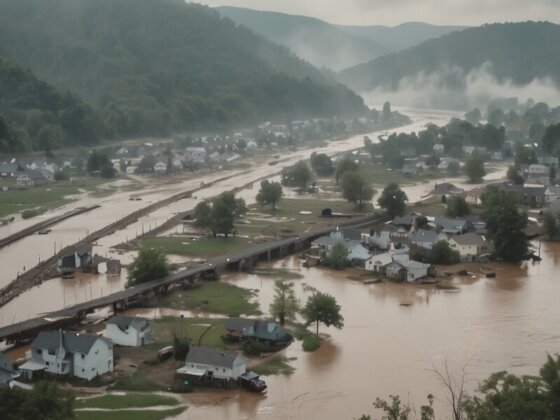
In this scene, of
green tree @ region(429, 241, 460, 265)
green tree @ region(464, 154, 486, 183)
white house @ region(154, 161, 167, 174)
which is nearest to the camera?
green tree @ region(429, 241, 460, 265)

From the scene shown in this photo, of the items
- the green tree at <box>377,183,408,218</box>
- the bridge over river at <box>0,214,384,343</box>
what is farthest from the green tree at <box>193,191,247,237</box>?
the green tree at <box>377,183,408,218</box>

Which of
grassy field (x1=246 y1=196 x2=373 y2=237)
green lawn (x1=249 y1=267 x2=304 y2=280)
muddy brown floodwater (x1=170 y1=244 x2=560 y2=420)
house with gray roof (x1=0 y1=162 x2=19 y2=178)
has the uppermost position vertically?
house with gray roof (x1=0 y1=162 x2=19 y2=178)

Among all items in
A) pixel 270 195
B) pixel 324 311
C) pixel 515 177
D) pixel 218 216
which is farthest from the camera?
pixel 515 177

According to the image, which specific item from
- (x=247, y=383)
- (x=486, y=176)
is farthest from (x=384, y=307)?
(x=486, y=176)

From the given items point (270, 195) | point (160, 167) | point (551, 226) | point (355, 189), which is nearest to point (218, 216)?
point (270, 195)

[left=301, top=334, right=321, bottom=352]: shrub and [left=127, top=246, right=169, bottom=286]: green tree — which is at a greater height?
[left=127, top=246, right=169, bottom=286]: green tree

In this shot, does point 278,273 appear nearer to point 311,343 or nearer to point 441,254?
point 441,254

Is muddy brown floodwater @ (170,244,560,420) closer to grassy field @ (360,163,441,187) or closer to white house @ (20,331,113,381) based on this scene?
white house @ (20,331,113,381)

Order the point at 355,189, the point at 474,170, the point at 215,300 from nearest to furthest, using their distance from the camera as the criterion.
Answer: the point at 215,300 → the point at 355,189 → the point at 474,170
